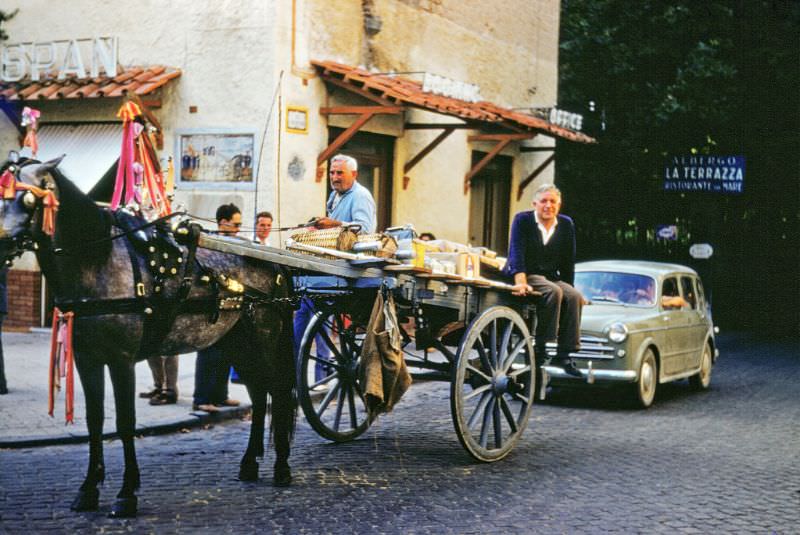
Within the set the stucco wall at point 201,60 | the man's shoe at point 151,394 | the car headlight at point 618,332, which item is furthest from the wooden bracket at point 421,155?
the man's shoe at point 151,394

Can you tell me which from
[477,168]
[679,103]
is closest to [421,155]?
[477,168]

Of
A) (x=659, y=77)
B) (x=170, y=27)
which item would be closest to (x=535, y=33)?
(x=659, y=77)

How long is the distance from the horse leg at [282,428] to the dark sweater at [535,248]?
98.7 inches

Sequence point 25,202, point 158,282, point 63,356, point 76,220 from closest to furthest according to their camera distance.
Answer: point 25,202 → point 76,220 → point 158,282 → point 63,356

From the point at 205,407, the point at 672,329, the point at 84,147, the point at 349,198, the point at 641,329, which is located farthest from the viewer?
the point at 84,147

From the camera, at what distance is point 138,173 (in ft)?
23.8

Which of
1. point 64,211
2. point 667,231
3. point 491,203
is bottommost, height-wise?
point 64,211

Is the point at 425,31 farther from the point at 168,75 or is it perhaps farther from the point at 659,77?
the point at 659,77

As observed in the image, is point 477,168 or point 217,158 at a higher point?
point 477,168

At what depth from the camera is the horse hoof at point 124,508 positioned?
19.3 feet

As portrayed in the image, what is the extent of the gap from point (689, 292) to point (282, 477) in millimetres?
7970

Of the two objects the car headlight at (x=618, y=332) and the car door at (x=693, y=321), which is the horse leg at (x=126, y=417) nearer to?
the car headlight at (x=618, y=332)

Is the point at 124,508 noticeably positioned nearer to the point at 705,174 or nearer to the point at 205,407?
the point at 205,407

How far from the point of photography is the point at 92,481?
604cm
